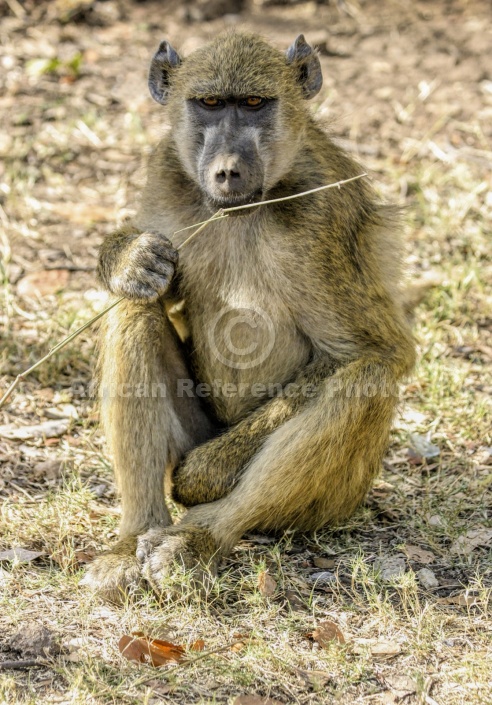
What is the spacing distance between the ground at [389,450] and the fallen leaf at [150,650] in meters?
0.04

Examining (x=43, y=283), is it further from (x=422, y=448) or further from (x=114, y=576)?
(x=114, y=576)

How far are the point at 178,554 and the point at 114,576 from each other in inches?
11.3

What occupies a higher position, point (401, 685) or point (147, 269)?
point (147, 269)

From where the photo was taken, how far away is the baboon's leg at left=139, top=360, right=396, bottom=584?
4.31 m

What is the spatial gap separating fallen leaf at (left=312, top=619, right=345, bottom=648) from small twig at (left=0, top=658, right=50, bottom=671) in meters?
1.05

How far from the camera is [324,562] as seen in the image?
454cm

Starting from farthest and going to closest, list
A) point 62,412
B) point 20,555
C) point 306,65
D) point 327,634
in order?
point 62,412, point 306,65, point 20,555, point 327,634

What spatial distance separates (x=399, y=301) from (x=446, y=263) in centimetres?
208

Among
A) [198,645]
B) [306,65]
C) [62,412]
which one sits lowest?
[198,645]

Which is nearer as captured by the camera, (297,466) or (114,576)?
(114,576)

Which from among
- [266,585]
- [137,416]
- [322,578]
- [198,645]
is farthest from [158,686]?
[137,416]

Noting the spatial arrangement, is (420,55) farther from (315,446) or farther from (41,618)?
(41,618)

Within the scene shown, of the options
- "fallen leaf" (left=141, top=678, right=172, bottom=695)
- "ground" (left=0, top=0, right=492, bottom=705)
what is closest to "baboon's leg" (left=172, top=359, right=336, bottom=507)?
"ground" (left=0, top=0, right=492, bottom=705)

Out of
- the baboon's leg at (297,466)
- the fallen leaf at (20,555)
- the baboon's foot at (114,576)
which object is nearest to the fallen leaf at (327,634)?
the baboon's leg at (297,466)
